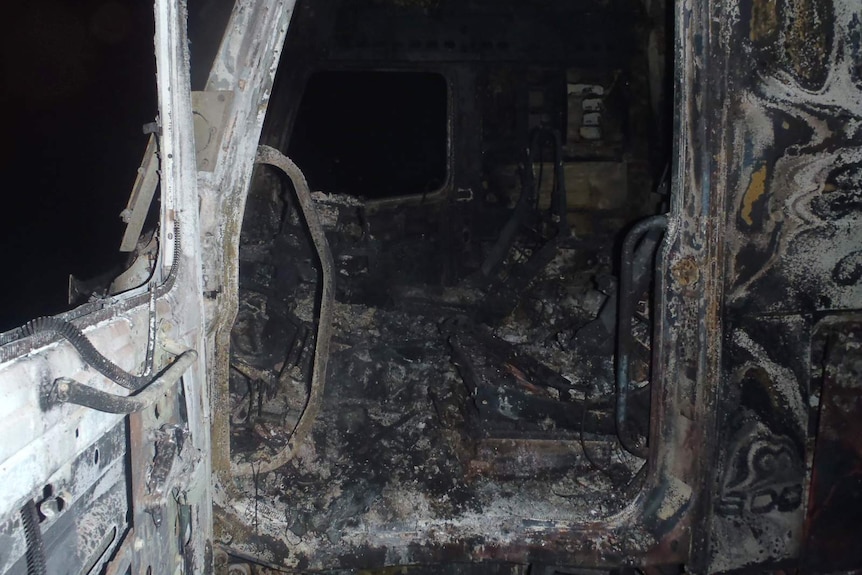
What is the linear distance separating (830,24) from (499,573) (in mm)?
2032

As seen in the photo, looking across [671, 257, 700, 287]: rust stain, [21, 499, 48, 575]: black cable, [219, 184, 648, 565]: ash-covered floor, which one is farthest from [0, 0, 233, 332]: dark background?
[671, 257, 700, 287]: rust stain

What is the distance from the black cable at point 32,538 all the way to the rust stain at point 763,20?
184cm

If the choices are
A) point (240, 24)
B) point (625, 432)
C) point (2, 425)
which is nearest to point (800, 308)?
point (625, 432)

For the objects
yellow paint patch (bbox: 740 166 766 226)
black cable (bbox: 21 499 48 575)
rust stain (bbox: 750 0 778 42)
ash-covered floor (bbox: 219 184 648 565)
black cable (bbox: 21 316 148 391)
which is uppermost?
rust stain (bbox: 750 0 778 42)

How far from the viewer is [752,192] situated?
1.57 meters

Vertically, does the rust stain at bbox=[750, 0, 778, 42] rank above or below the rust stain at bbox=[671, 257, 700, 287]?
above

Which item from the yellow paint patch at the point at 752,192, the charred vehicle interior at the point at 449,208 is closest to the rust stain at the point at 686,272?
the yellow paint patch at the point at 752,192

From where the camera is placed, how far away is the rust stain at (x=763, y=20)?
1511 mm

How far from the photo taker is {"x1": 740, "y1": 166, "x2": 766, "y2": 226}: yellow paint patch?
156 cm

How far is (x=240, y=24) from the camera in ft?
4.66

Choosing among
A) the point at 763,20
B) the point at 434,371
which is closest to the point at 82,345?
the point at 763,20

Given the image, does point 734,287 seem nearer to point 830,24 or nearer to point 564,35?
point 830,24

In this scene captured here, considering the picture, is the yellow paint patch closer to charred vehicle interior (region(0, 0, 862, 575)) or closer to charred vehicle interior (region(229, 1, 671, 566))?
charred vehicle interior (region(0, 0, 862, 575))

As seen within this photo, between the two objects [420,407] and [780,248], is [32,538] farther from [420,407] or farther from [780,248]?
[420,407]
